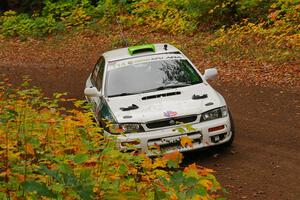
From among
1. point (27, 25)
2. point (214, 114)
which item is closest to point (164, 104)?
point (214, 114)

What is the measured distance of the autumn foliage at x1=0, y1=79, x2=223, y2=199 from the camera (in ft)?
11.1

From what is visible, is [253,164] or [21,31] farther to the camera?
[21,31]

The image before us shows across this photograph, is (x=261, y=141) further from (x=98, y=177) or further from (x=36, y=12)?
(x=36, y=12)

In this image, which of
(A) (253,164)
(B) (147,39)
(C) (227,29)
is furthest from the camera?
(B) (147,39)

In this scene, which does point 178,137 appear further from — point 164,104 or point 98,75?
point 98,75

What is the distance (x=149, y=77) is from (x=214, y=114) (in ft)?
5.05

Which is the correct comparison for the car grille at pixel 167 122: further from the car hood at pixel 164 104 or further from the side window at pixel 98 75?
the side window at pixel 98 75

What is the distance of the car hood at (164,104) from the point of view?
7.77m

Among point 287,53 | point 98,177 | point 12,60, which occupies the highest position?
point 98,177

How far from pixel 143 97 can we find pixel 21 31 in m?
18.3

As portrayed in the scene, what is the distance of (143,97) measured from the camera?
8.33 metres

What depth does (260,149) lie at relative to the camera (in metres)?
8.42

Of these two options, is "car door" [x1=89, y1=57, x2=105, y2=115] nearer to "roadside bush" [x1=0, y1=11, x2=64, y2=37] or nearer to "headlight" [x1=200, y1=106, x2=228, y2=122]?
"headlight" [x1=200, y1=106, x2=228, y2=122]

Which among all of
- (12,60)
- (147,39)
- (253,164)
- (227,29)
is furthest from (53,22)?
(253,164)
